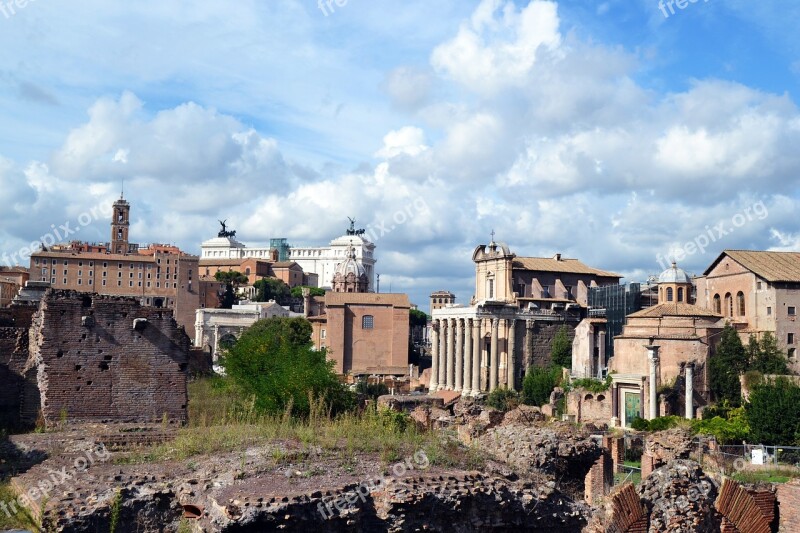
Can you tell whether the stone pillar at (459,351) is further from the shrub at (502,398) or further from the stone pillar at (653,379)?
the stone pillar at (653,379)

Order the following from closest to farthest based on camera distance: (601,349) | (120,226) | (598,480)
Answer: (598,480)
(601,349)
(120,226)

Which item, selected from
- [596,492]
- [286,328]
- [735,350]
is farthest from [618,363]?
[286,328]

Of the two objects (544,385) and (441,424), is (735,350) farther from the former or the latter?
(441,424)

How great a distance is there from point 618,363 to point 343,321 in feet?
A: 115

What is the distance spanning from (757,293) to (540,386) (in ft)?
43.2

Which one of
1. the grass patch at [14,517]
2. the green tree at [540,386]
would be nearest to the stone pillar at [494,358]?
the green tree at [540,386]

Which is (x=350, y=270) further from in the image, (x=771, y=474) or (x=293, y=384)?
(x=293, y=384)

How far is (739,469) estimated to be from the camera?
73.2ft

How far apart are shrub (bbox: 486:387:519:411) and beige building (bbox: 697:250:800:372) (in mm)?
11184

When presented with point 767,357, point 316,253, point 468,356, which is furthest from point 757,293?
point 316,253

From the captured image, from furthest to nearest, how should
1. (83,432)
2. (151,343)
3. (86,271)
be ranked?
(86,271), (151,343), (83,432)

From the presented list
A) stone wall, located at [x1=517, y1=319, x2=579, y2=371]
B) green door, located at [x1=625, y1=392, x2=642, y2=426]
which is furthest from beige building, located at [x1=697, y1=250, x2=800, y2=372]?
stone wall, located at [x1=517, y1=319, x2=579, y2=371]

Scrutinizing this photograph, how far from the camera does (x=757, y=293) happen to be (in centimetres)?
3866

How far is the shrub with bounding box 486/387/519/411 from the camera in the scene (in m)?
45.7
